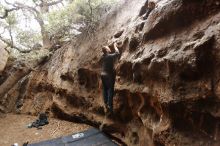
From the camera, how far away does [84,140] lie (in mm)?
8320

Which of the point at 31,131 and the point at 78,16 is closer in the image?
the point at 31,131

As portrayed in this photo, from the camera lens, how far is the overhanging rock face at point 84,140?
8031mm

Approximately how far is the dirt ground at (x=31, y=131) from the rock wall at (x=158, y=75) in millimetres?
429

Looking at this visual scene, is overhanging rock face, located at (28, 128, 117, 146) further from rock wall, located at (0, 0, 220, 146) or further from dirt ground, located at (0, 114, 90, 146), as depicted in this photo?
dirt ground, located at (0, 114, 90, 146)

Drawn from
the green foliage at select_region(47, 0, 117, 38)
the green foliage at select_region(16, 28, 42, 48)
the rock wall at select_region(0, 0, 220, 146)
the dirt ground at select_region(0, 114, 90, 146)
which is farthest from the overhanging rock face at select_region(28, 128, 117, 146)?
the green foliage at select_region(16, 28, 42, 48)

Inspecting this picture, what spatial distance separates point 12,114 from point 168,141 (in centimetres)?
908

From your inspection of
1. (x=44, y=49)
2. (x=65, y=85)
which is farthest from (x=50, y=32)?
(x=65, y=85)

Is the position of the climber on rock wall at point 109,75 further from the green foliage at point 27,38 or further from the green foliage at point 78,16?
the green foliage at point 27,38

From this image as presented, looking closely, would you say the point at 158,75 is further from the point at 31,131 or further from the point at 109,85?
the point at 31,131

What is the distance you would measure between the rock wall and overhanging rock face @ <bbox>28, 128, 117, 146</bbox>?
1.01ft

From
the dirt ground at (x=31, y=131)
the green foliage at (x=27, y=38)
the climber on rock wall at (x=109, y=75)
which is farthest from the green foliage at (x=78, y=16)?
the dirt ground at (x=31, y=131)

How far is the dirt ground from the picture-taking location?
30.7 feet

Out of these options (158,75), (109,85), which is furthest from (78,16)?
(158,75)

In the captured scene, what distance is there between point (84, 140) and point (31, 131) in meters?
2.71
